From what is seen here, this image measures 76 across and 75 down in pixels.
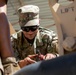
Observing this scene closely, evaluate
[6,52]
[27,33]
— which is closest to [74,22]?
[6,52]

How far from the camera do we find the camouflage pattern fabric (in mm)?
1953

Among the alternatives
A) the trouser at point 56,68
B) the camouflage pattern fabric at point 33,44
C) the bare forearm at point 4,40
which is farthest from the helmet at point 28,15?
the trouser at point 56,68

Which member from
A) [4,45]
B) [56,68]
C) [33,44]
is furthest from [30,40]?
[56,68]

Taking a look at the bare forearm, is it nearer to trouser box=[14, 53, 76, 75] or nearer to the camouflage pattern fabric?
the camouflage pattern fabric

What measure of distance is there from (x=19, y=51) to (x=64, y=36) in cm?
103

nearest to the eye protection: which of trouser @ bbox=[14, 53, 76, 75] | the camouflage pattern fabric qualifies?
the camouflage pattern fabric

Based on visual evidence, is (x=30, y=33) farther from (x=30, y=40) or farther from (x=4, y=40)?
(x=4, y=40)

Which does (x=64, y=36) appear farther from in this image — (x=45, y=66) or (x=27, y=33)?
(x=27, y=33)

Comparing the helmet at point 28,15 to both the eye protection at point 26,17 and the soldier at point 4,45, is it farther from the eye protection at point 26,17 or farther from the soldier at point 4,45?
the soldier at point 4,45

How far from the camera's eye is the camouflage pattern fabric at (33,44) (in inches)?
76.9

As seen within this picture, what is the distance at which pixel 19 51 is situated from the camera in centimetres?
200

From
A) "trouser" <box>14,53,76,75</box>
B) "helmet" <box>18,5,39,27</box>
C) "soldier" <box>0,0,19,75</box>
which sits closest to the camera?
"trouser" <box>14,53,76,75</box>

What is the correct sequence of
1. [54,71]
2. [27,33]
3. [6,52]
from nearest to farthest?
[54,71], [6,52], [27,33]

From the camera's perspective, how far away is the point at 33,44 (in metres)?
2.01
